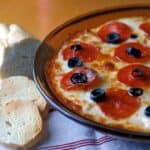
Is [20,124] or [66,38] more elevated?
[66,38]

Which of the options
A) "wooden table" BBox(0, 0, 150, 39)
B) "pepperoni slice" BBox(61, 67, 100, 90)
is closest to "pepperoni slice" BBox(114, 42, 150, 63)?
"pepperoni slice" BBox(61, 67, 100, 90)

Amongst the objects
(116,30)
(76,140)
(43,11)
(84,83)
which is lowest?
(76,140)

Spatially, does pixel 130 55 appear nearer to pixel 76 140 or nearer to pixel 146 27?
pixel 146 27

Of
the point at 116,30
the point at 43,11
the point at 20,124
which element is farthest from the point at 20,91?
the point at 43,11

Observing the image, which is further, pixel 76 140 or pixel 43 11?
pixel 43 11

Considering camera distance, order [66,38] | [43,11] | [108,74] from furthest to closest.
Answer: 1. [43,11]
2. [66,38]
3. [108,74]

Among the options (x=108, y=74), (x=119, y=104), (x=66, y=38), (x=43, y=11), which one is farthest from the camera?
(x=43, y=11)

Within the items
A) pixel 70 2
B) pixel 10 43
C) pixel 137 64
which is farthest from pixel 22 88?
pixel 70 2

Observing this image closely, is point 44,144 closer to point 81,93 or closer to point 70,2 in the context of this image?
point 81,93
